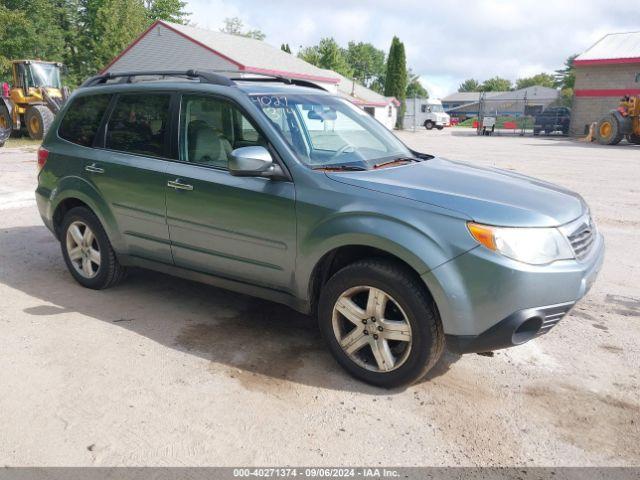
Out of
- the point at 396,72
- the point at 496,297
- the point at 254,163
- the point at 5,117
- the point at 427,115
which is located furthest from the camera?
the point at 396,72

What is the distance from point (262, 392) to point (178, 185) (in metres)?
1.63

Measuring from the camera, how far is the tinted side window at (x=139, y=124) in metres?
4.32

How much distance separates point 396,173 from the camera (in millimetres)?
3631

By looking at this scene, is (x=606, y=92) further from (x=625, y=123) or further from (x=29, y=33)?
(x=29, y=33)

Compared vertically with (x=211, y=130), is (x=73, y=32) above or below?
above

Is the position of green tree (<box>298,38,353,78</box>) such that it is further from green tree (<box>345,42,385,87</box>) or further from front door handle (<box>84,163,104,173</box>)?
front door handle (<box>84,163,104,173</box>)

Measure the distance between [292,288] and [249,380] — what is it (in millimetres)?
633

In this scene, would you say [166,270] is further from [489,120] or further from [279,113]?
[489,120]

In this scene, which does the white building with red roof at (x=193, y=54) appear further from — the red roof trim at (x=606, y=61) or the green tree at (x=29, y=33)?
the red roof trim at (x=606, y=61)

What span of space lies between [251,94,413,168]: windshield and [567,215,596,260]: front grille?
1.33 meters

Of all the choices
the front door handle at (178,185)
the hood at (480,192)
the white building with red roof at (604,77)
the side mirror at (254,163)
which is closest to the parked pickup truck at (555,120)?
the white building with red roof at (604,77)

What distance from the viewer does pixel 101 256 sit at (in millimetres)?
4812

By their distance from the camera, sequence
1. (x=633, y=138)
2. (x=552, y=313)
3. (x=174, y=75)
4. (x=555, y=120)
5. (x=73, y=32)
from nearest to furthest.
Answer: (x=552, y=313), (x=174, y=75), (x=633, y=138), (x=555, y=120), (x=73, y=32)

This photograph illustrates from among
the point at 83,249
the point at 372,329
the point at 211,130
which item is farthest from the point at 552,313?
the point at 83,249
